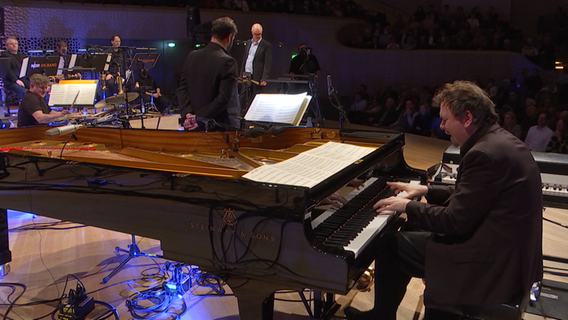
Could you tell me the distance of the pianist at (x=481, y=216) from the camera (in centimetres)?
191

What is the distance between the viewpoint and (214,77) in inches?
141

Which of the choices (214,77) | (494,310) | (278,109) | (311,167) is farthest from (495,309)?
(214,77)

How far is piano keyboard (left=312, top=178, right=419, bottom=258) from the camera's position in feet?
6.41

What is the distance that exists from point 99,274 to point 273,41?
426 inches

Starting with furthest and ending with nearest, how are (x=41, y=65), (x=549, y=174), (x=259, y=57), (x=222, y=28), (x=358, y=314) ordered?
(x=41, y=65)
(x=259, y=57)
(x=222, y=28)
(x=549, y=174)
(x=358, y=314)

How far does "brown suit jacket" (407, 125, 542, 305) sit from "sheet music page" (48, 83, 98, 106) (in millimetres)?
4990

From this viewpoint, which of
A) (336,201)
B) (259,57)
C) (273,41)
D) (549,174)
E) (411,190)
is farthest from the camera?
(273,41)

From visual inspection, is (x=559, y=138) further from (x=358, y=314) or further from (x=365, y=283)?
(x=358, y=314)

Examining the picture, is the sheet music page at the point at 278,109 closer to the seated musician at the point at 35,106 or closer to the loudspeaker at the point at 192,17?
the seated musician at the point at 35,106

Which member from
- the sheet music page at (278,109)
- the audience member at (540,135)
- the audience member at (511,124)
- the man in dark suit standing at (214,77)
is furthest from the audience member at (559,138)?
the man in dark suit standing at (214,77)

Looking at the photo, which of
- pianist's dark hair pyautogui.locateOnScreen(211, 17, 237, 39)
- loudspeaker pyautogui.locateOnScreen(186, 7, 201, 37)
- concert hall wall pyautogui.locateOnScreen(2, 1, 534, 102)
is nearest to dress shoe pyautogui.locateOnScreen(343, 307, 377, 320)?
pianist's dark hair pyautogui.locateOnScreen(211, 17, 237, 39)

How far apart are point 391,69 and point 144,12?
6247 millimetres

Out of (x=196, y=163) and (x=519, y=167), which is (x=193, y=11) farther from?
(x=519, y=167)

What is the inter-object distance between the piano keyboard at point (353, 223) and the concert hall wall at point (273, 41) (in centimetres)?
732
